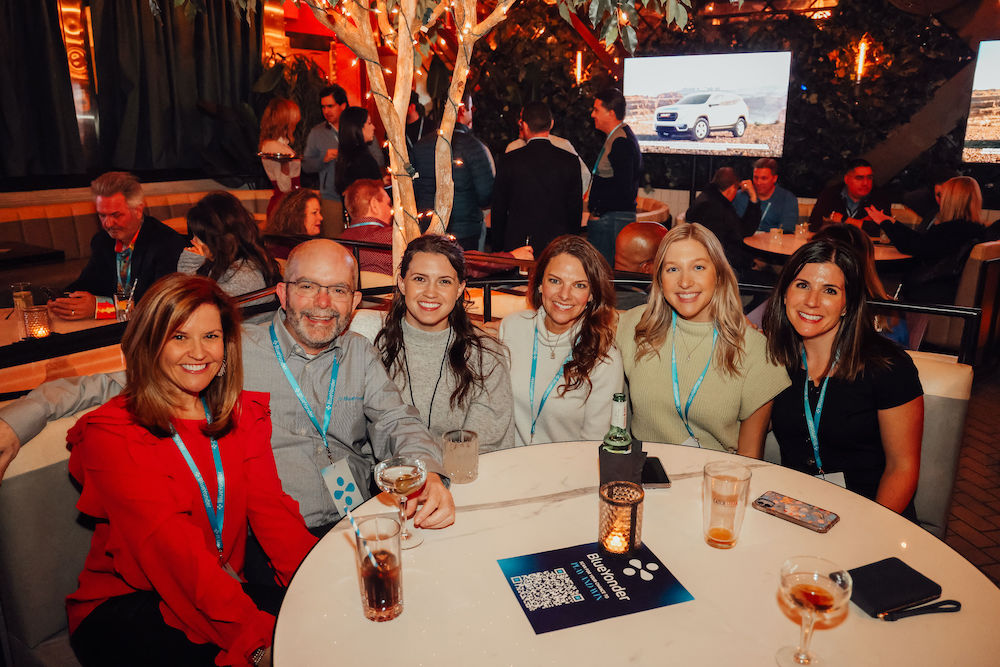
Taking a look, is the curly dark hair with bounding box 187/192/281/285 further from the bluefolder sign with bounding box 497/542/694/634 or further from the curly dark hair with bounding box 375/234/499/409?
the bluefolder sign with bounding box 497/542/694/634

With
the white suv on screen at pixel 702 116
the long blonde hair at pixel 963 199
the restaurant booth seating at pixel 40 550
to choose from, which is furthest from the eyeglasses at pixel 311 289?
the white suv on screen at pixel 702 116

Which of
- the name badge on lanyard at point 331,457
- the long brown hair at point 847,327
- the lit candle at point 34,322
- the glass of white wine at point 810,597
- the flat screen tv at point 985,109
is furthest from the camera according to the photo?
the flat screen tv at point 985,109

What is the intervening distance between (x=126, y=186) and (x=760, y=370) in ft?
10.8

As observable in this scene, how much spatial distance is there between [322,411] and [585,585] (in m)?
1.15

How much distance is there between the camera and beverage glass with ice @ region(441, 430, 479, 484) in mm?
1887

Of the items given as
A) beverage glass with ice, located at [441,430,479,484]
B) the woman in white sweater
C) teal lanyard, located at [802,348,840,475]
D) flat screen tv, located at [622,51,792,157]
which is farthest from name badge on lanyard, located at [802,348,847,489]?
flat screen tv, located at [622,51,792,157]

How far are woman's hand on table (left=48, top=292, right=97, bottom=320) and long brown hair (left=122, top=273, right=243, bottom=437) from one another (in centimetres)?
178

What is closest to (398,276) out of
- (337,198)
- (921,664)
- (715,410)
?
(715,410)

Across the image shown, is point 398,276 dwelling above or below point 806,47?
below

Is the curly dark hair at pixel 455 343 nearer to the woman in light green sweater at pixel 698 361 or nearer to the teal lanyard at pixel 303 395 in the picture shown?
the teal lanyard at pixel 303 395

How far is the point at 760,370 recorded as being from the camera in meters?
2.38

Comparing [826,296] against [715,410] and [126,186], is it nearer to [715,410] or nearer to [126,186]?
[715,410]

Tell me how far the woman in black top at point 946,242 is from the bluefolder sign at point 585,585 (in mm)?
4459

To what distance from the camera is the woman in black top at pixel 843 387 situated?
219cm
